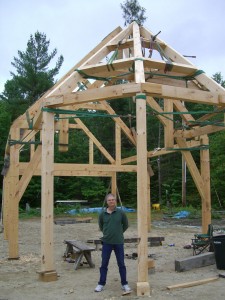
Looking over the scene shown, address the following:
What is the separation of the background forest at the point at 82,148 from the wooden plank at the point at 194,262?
19.0m

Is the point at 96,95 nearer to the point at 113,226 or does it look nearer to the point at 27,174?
the point at 113,226

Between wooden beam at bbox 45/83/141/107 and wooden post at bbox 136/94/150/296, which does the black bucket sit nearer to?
wooden post at bbox 136/94/150/296

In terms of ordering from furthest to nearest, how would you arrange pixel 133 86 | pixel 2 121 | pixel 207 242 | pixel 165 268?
pixel 2 121
pixel 207 242
pixel 165 268
pixel 133 86

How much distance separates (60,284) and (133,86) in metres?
3.29

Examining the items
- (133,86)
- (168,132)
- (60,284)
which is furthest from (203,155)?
(60,284)

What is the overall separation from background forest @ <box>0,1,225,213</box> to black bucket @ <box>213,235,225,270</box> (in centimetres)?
1946

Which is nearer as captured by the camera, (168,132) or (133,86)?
(133,86)

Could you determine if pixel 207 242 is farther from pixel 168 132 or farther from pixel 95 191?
pixel 95 191

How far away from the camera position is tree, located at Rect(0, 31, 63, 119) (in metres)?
31.1

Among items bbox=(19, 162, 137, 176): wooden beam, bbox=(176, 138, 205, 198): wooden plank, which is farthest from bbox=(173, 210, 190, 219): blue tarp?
bbox=(176, 138, 205, 198): wooden plank

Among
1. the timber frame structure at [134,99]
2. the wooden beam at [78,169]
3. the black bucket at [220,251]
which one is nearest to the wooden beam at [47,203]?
the timber frame structure at [134,99]

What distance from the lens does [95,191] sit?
29125 mm

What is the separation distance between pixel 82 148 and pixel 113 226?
79.7ft

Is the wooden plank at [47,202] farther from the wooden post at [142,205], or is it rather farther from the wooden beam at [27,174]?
the wooden post at [142,205]
